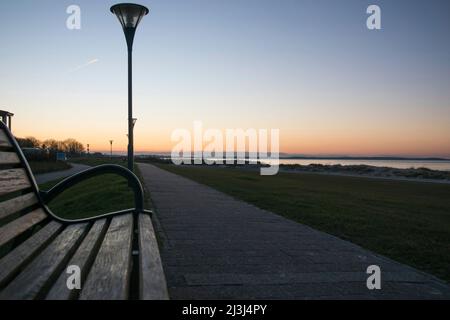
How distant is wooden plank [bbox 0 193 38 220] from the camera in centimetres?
279

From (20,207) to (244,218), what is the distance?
16.5ft

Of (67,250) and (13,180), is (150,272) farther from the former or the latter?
(13,180)

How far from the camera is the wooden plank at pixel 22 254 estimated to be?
84.5 inches

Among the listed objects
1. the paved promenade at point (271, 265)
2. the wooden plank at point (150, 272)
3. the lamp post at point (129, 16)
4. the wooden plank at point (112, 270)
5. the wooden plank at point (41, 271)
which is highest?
the lamp post at point (129, 16)

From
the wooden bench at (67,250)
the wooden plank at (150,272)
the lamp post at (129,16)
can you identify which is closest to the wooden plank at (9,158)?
the wooden bench at (67,250)

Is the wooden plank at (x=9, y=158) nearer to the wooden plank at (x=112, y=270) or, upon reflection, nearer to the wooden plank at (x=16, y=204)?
the wooden plank at (x=16, y=204)

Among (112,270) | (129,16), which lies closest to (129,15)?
(129,16)

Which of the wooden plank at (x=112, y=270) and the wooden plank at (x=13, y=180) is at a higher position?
the wooden plank at (x=13, y=180)

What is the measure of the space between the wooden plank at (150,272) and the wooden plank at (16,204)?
933 millimetres

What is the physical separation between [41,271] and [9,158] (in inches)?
58.3

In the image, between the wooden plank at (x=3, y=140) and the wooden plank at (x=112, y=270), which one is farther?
the wooden plank at (x=3, y=140)

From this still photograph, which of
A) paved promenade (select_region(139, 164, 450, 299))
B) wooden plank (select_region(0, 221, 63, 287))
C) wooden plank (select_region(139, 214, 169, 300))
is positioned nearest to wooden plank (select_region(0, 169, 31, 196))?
wooden plank (select_region(0, 221, 63, 287))

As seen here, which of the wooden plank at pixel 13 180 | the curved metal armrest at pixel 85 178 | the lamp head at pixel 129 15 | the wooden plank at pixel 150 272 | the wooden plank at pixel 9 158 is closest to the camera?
the wooden plank at pixel 150 272
